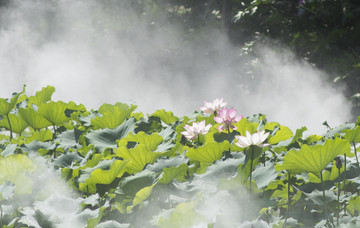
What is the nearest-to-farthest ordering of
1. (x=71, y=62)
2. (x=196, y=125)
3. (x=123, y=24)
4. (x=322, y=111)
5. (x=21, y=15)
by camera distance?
1. (x=196, y=125)
2. (x=322, y=111)
3. (x=123, y=24)
4. (x=71, y=62)
5. (x=21, y=15)

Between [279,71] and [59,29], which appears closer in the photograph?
[279,71]

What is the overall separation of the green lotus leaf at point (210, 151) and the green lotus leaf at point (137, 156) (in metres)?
0.09

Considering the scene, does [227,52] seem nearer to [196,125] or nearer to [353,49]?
[353,49]

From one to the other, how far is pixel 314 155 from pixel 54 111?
3.38 ft

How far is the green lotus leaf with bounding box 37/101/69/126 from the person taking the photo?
1.79 m

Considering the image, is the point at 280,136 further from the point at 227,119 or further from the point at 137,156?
the point at 137,156

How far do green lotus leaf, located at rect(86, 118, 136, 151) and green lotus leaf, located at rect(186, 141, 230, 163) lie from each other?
0.38m

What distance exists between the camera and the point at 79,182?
1.29 metres

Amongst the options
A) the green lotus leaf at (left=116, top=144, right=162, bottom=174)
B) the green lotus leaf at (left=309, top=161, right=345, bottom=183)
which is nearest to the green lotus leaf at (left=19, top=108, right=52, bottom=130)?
the green lotus leaf at (left=116, top=144, right=162, bottom=174)

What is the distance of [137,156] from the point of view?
1261 millimetres

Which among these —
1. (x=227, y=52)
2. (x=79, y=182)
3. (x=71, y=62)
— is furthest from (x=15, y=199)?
(x=71, y=62)

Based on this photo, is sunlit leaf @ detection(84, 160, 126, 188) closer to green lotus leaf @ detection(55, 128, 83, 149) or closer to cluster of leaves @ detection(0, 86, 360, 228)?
cluster of leaves @ detection(0, 86, 360, 228)

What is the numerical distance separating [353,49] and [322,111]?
2.87 feet

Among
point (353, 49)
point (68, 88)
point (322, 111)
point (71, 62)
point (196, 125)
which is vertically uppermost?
point (71, 62)
